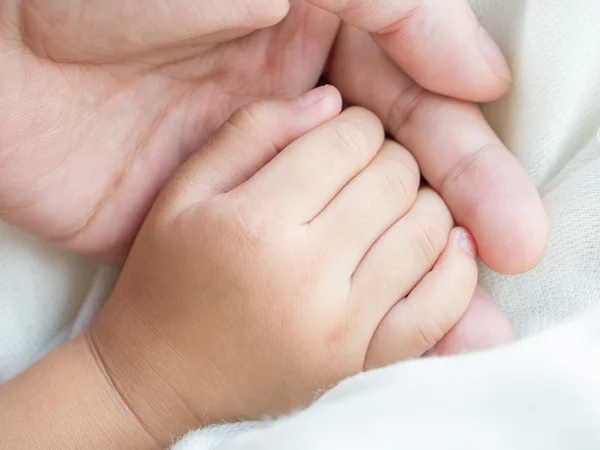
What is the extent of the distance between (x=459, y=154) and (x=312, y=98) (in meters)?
0.14

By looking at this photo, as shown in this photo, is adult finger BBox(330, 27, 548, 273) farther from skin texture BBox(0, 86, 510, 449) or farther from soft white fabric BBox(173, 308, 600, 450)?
soft white fabric BBox(173, 308, 600, 450)

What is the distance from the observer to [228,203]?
1.61 ft

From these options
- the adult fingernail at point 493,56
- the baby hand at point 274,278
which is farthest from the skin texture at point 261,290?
the adult fingernail at point 493,56

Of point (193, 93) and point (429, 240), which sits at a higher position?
point (193, 93)

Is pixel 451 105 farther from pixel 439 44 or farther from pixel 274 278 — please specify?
pixel 274 278

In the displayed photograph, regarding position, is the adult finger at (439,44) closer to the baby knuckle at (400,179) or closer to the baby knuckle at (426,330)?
the baby knuckle at (400,179)

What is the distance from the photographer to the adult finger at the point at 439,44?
1.65 ft

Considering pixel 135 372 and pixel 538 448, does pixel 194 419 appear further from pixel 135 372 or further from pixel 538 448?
pixel 538 448

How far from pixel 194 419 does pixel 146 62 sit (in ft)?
0.99

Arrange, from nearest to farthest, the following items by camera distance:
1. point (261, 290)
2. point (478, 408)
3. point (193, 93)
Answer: point (478, 408), point (261, 290), point (193, 93)

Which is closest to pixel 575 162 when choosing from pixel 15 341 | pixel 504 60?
pixel 504 60

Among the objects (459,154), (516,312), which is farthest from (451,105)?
(516,312)

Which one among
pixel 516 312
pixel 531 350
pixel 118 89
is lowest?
pixel 516 312

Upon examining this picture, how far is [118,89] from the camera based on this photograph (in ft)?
1.82
